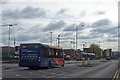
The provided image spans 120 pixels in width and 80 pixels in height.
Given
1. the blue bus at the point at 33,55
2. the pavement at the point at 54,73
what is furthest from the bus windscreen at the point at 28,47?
the pavement at the point at 54,73

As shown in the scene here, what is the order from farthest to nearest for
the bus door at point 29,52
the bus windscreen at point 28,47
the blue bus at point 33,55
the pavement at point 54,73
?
the bus windscreen at point 28,47, the bus door at point 29,52, the blue bus at point 33,55, the pavement at point 54,73

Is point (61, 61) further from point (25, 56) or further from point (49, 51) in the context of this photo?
point (25, 56)

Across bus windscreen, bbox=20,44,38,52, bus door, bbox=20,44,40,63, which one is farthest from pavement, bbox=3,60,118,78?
bus windscreen, bbox=20,44,38,52

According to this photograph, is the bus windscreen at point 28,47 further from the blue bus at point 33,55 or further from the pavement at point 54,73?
the pavement at point 54,73

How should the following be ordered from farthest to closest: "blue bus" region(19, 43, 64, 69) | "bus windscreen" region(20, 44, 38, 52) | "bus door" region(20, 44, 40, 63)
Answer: "bus windscreen" region(20, 44, 38, 52)
"bus door" region(20, 44, 40, 63)
"blue bus" region(19, 43, 64, 69)

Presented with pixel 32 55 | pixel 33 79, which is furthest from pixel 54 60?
pixel 33 79

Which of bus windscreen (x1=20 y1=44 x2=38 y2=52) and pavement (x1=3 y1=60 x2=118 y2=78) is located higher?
bus windscreen (x1=20 y1=44 x2=38 y2=52)

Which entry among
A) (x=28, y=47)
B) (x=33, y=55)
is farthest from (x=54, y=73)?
(x=28, y=47)

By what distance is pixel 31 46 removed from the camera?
131 feet

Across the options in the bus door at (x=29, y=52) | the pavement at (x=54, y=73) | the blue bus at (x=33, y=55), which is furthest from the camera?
the bus door at (x=29, y=52)

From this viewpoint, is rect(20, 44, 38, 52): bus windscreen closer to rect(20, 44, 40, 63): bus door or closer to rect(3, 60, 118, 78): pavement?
rect(20, 44, 40, 63): bus door

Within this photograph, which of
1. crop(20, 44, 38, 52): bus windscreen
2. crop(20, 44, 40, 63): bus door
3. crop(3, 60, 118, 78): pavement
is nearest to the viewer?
crop(3, 60, 118, 78): pavement

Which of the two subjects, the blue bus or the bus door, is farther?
the bus door

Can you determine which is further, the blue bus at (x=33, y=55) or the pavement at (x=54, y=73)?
the blue bus at (x=33, y=55)
